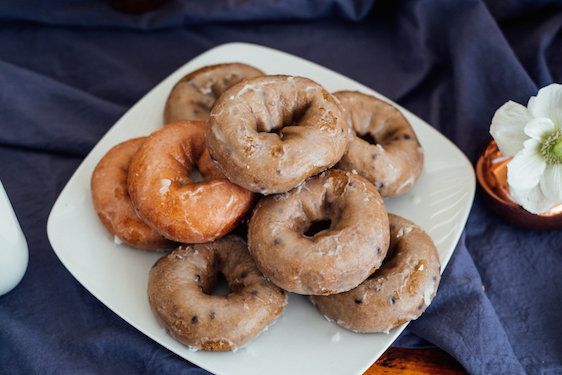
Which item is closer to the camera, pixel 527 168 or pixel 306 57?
pixel 527 168

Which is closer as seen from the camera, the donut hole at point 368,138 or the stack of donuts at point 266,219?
the stack of donuts at point 266,219

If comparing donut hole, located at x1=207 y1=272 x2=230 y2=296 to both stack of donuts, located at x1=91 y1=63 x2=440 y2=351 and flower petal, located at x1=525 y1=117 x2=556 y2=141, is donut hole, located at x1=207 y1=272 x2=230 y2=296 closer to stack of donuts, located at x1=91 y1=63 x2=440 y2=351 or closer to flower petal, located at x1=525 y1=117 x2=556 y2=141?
stack of donuts, located at x1=91 y1=63 x2=440 y2=351

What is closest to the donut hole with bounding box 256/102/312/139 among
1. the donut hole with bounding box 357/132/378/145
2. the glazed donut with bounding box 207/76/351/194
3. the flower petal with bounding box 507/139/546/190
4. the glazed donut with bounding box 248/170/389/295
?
the glazed donut with bounding box 207/76/351/194

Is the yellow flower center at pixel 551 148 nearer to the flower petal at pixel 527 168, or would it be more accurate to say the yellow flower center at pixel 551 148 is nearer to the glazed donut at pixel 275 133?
the flower petal at pixel 527 168

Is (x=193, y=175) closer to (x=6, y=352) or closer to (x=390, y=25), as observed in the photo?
(x=6, y=352)

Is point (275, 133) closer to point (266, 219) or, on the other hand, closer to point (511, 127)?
point (266, 219)

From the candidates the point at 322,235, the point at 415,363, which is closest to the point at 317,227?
the point at 322,235

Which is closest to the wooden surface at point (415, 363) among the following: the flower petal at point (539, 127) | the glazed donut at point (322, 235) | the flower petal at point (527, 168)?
the glazed donut at point (322, 235)

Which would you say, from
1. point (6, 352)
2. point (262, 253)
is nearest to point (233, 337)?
point (262, 253)
